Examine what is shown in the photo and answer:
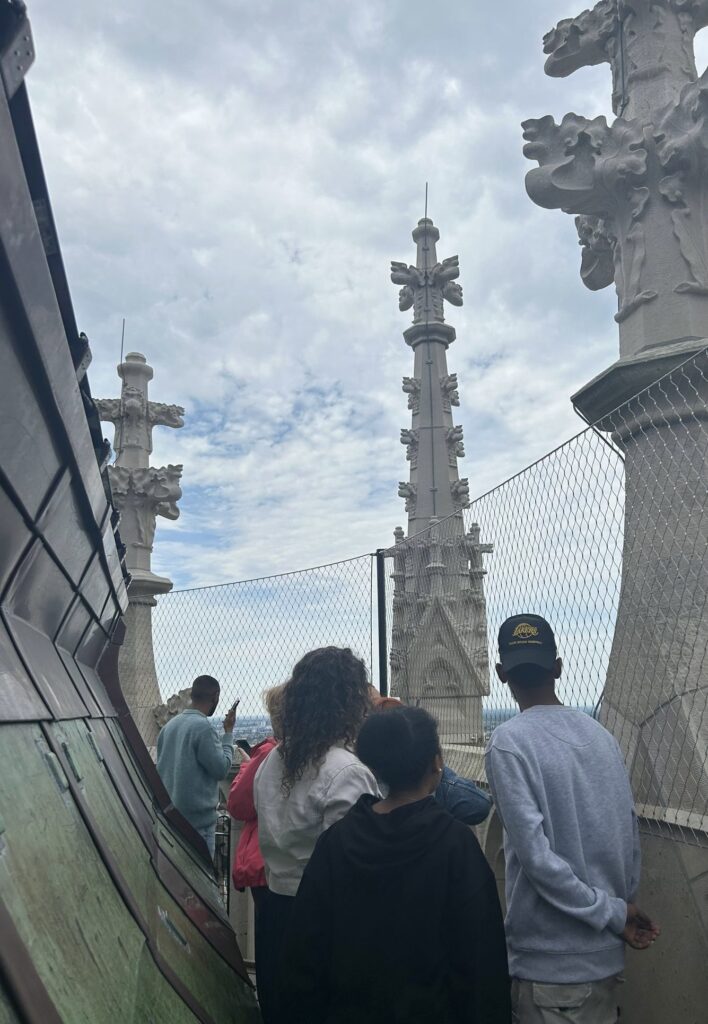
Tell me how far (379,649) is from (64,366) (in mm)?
4657

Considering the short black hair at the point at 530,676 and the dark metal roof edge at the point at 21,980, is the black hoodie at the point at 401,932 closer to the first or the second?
the short black hair at the point at 530,676

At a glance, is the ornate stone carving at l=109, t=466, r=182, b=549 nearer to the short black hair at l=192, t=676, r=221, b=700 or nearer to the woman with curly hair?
the short black hair at l=192, t=676, r=221, b=700

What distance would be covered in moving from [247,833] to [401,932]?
134 cm

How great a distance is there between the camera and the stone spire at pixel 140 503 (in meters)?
10.4

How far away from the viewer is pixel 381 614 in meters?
5.71

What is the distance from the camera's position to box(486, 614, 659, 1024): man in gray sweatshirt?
212 centimetres

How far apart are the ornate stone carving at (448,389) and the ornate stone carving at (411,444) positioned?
2.19 ft

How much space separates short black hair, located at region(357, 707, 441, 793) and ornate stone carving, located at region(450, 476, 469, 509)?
421 inches

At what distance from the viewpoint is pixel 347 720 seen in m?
2.48

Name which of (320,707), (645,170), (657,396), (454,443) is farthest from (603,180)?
(454,443)

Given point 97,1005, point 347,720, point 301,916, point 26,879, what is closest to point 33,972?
point 26,879

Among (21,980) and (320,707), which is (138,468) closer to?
(320,707)

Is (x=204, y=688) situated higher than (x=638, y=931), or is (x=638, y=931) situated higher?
(x=204, y=688)

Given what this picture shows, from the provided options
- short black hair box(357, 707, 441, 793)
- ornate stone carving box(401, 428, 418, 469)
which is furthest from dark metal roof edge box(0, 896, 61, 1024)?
ornate stone carving box(401, 428, 418, 469)
